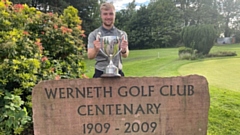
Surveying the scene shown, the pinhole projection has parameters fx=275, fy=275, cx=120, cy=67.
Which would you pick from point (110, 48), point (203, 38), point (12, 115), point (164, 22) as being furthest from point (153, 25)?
point (110, 48)

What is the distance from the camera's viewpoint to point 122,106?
2279 mm

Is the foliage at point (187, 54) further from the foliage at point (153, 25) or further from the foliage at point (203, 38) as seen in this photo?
the foliage at point (153, 25)

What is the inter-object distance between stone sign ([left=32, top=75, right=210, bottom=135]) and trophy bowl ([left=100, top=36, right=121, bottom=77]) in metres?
0.11

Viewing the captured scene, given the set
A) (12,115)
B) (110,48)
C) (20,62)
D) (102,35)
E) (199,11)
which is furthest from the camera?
(199,11)

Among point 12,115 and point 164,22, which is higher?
point 164,22

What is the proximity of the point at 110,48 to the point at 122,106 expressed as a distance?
1.64 feet

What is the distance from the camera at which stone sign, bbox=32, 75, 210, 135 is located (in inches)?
88.7

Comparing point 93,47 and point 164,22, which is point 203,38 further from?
point 164,22

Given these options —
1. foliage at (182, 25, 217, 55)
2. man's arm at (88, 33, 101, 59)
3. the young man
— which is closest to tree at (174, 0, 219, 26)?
foliage at (182, 25, 217, 55)

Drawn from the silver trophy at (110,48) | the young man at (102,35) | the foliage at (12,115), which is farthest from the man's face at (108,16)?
the foliage at (12,115)

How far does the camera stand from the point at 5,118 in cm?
290

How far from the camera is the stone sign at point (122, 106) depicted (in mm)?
2252

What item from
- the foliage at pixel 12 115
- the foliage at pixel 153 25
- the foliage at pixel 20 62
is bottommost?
the foliage at pixel 12 115

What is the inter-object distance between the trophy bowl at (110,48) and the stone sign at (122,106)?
105mm
